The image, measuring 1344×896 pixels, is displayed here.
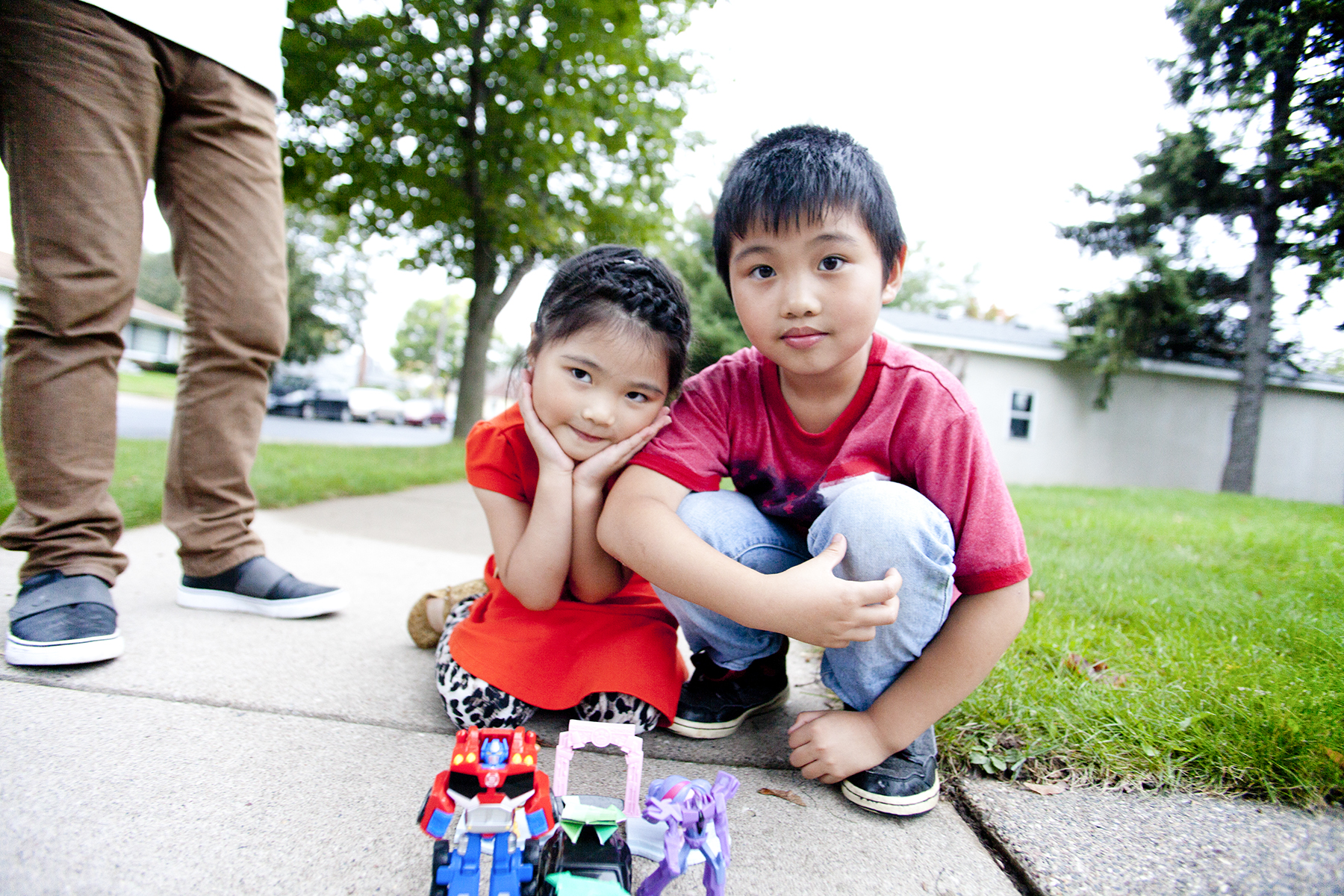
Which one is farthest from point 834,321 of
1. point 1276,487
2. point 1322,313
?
point 1276,487

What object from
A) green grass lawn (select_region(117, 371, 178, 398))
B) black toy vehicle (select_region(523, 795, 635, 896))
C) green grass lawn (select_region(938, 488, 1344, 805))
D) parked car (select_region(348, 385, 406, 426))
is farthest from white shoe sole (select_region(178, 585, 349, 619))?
parked car (select_region(348, 385, 406, 426))

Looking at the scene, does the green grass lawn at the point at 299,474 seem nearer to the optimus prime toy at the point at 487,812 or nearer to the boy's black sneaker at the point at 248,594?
the boy's black sneaker at the point at 248,594

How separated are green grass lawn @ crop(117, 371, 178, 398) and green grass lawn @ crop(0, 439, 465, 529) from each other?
13964mm

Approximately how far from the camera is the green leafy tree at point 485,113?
6926 millimetres

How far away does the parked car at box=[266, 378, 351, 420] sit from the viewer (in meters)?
22.3

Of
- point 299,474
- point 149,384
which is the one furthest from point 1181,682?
point 149,384

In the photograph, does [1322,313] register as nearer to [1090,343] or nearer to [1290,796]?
[1290,796]

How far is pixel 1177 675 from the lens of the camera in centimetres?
155

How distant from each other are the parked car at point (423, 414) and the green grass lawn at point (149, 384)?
26.7 feet

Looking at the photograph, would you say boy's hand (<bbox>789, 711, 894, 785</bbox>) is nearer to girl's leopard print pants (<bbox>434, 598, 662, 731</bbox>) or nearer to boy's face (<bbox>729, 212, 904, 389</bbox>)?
girl's leopard print pants (<bbox>434, 598, 662, 731</bbox>)

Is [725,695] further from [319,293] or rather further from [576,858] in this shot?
[319,293]

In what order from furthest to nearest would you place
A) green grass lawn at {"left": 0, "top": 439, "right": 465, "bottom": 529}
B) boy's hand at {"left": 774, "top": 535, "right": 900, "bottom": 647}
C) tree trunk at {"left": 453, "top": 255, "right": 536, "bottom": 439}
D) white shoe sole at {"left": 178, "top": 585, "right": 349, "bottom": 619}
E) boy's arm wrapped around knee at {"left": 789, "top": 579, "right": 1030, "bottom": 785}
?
1. tree trunk at {"left": 453, "top": 255, "right": 536, "bottom": 439}
2. green grass lawn at {"left": 0, "top": 439, "right": 465, "bottom": 529}
3. white shoe sole at {"left": 178, "top": 585, "right": 349, "bottom": 619}
4. boy's arm wrapped around knee at {"left": 789, "top": 579, "right": 1030, "bottom": 785}
5. boy's hand at {"left": 774, "top": 535, "right": 900, "bottom": 647}

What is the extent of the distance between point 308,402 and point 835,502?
24440mm

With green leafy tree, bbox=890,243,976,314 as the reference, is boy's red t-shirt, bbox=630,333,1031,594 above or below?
below
